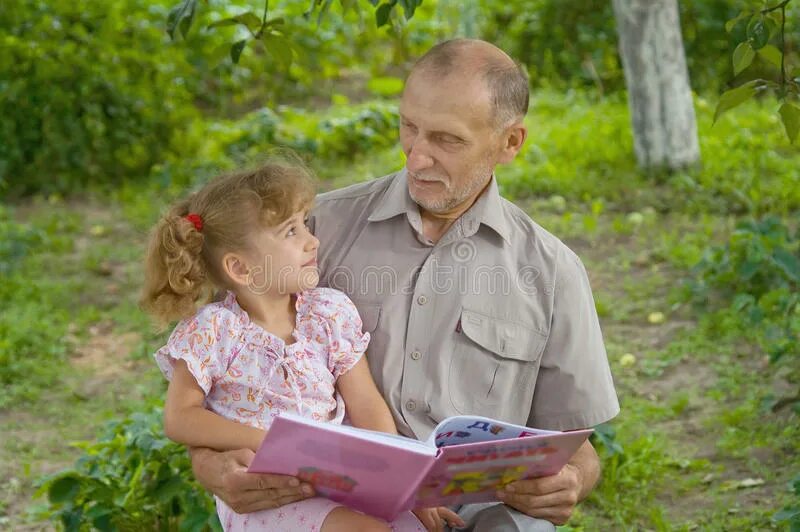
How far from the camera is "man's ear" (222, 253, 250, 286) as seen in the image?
2793 millimetres

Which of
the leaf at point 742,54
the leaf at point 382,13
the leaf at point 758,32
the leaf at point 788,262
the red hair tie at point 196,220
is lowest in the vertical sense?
the leaf at point 788,262

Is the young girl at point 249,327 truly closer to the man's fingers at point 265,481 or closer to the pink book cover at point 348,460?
the man's fingers at point 265,481

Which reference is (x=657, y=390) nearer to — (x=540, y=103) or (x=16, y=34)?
(x=540, y=103)

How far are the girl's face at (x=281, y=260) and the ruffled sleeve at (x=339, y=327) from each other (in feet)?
0.24

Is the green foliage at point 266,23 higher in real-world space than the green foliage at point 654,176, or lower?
higher

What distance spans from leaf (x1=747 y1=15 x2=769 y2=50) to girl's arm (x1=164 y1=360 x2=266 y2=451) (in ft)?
4.85

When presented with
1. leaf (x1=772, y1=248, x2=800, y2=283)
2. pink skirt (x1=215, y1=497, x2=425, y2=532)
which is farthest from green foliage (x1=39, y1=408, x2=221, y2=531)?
leaf (x1=772, y1=248, x2=800, y2=283)

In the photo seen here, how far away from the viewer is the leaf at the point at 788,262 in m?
4.96

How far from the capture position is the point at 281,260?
2781 mm

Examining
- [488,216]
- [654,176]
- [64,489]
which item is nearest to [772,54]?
[488,216]

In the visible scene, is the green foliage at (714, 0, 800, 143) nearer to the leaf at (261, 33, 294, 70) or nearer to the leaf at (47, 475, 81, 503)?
the leaf at (261, 33, 294, 70)

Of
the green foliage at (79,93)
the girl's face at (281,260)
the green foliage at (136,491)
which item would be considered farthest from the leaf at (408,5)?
the green foliage at (79,93)

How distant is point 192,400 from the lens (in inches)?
107

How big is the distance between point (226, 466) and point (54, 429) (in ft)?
7.71
